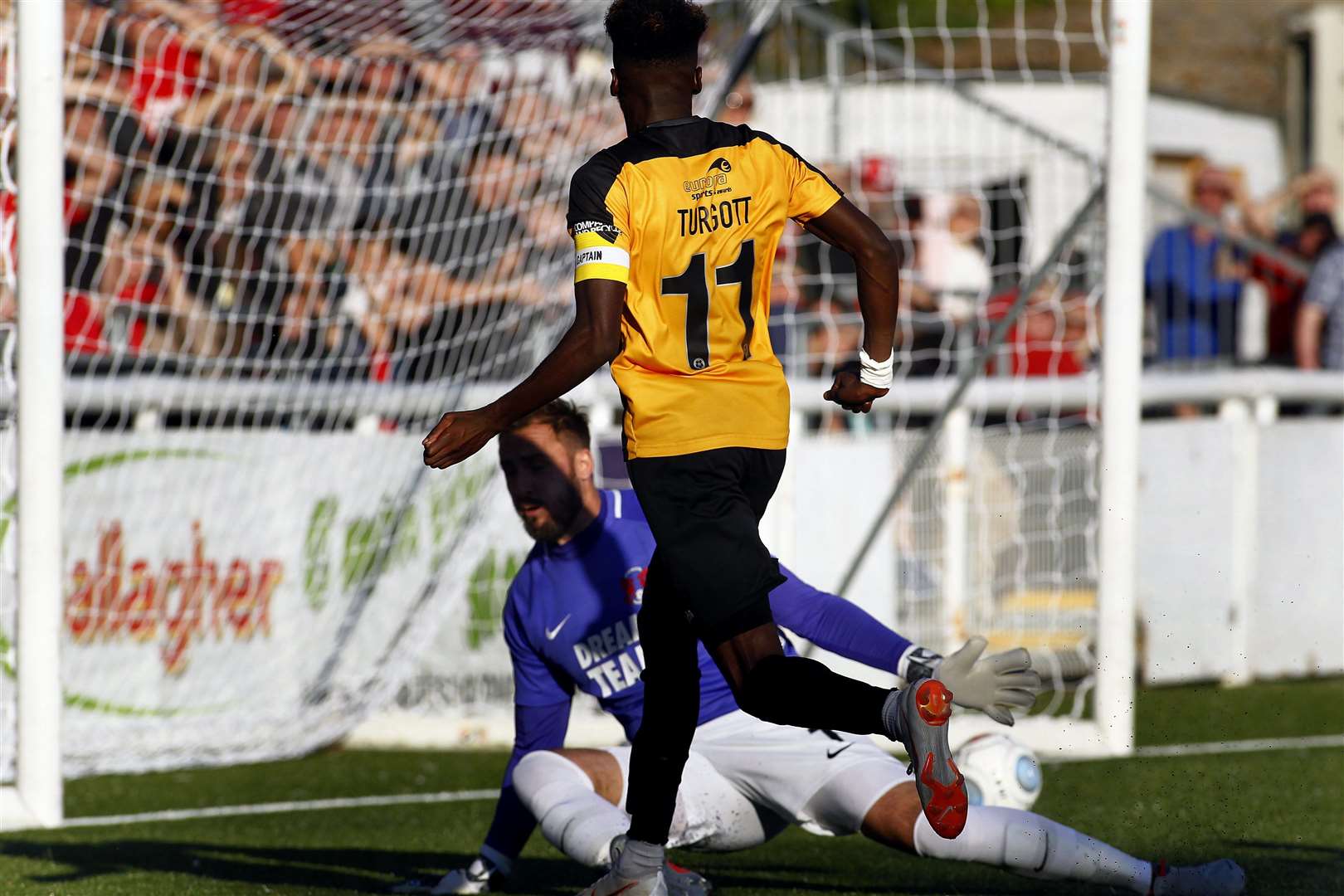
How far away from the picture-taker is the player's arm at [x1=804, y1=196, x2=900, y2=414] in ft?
12.7

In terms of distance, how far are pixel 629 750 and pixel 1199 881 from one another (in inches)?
59.2

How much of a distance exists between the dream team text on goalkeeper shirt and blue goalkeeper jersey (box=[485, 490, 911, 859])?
1011 mm

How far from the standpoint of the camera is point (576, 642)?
4699 mm

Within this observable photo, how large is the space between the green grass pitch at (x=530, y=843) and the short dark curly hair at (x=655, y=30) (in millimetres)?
2142

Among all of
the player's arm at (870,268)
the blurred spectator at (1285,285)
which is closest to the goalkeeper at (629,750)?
the player's arm at (870,268)

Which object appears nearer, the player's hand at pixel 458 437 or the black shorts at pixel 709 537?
the player's hand at pixel 458 437

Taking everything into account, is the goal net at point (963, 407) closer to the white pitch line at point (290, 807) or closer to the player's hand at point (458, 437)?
the white pitch line at point (290, 807)

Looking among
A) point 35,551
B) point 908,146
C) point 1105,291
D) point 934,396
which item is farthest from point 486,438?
point 908,146

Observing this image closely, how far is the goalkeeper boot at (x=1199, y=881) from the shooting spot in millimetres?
4020

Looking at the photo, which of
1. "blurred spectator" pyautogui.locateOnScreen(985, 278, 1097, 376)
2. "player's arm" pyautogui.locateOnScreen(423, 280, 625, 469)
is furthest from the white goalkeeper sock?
"blurred spectator" pyautogui.locateOnScreen(985, 278, 1097, 376)

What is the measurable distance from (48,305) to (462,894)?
2641 mm

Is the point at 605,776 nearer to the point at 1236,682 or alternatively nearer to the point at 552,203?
the point at 552,203

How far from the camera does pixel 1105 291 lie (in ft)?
23.9

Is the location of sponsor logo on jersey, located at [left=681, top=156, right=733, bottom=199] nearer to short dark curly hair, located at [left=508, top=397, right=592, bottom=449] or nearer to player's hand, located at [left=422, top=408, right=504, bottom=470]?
player's hand, located at [left=422, top=408, right=504, bottom=470]
